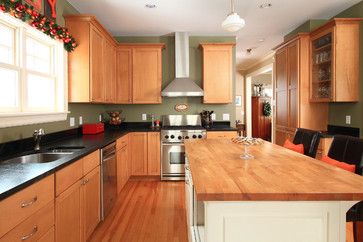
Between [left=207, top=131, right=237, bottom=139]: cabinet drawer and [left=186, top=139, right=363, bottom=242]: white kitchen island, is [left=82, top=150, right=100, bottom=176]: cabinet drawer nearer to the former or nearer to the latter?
[left=186, top=139, right=363, bottom=242]: white kitchen island

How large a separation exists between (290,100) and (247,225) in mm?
3894

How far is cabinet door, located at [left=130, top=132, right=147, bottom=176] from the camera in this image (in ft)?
15.2

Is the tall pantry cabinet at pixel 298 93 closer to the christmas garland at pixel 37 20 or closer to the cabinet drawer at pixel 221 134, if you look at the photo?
the cabinet drawer at pixel 221 134

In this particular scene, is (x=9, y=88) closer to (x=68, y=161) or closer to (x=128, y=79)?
(x=68, y=161)

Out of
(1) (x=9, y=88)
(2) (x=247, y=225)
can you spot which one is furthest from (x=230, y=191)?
(1) (x=9, y=88)

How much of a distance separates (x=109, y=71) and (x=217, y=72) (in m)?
1.93

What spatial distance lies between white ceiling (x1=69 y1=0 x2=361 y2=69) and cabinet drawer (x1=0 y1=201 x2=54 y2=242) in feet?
9.57

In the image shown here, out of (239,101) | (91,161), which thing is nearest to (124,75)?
(91,161)

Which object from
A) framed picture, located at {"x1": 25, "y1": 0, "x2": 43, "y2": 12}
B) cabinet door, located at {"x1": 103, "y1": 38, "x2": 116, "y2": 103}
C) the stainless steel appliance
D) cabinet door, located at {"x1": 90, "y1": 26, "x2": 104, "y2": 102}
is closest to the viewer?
framed picture, located at {"x1": 25, "y1": 0, "x2": 43, "y2": 12}

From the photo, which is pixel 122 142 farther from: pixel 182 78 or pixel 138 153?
pixel 182 78

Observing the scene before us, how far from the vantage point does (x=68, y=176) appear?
1977 mm

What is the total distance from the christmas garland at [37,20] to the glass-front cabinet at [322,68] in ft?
11.6

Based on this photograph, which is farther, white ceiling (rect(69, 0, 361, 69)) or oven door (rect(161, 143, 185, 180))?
oven door (rect(161, 143, 185, 180))

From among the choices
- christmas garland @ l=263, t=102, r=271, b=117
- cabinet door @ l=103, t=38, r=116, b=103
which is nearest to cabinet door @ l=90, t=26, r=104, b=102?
cabinet door @ l=103, t=38, r=116, b=103
